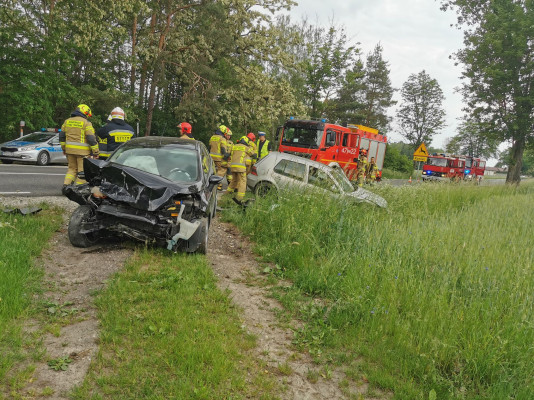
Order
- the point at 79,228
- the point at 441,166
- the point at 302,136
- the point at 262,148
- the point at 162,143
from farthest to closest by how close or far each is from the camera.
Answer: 1. the point at 441,166
2. the point at 302,136
3. the point at 262,148
4. the point at 162,143
5. the point at 79,228

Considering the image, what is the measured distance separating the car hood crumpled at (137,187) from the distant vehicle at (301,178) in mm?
3240

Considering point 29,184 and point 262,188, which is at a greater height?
point 262,188

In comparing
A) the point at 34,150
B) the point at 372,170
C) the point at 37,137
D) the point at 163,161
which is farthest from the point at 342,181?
the point at 37,137

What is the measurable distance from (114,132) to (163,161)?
2.32 m

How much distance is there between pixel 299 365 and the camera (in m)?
3.53

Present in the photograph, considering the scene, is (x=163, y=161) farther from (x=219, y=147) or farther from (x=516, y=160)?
(x=516, y=160)

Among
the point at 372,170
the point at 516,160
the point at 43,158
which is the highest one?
the point at 516,160

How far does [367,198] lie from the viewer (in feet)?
28.3

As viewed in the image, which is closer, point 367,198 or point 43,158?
point 367,198

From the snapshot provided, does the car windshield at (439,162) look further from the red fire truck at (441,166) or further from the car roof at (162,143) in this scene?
the car roof at (162,143)

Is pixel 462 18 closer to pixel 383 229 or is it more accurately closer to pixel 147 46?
pixel 147 46

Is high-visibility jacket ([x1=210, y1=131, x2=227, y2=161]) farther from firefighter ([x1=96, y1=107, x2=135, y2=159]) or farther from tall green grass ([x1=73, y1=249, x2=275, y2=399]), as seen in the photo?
tall green grass ([x1=73, y1=249, x2=275, y2=399])

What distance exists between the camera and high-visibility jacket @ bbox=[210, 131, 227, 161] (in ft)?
35.7

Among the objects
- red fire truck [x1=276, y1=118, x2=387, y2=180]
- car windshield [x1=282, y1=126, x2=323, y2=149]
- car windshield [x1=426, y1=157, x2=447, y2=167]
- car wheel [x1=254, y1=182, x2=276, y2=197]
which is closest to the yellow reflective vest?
car wheel [x1=254, y1=182, x2=276, y2=197]
